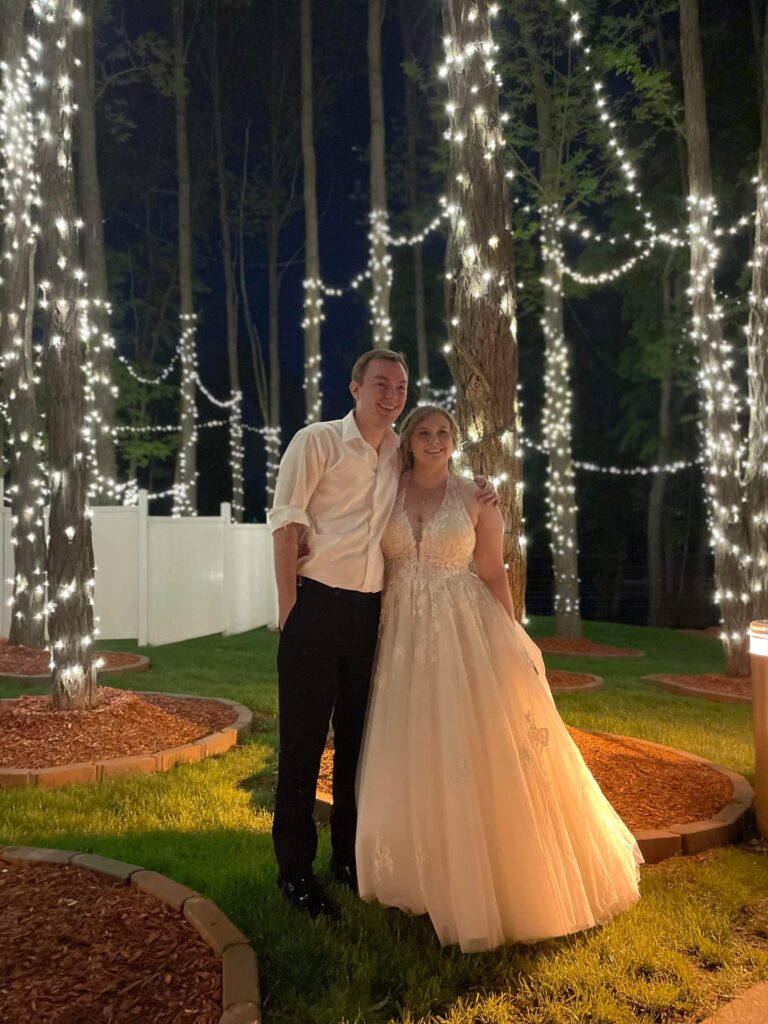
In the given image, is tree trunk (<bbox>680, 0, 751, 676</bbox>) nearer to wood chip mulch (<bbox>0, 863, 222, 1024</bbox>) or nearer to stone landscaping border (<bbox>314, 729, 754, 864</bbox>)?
stone landscaping border (<bbox>314, 729, 754, 864</bbox>)

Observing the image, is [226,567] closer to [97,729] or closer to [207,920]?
[97,729]

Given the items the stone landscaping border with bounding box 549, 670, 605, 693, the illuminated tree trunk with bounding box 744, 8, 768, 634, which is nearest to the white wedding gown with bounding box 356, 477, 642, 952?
the stone landscaping border with bounding box 549, 670, 605, 693

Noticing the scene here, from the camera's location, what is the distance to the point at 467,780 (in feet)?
9.27

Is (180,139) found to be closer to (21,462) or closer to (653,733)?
(21,462)

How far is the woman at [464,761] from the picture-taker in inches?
108

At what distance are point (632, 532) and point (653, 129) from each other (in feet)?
37.8

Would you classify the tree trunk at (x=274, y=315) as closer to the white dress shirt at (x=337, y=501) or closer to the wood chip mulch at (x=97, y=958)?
the white dress shirt at (x=337, y=501)

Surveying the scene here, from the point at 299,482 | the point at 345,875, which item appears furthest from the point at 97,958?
the point at 299,482

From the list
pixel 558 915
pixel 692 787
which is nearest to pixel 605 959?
pixel 558 915

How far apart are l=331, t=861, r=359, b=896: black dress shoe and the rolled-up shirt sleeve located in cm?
132

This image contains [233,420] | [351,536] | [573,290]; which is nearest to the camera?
[351,536]

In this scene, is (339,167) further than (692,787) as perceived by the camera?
Yes

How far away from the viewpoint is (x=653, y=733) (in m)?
6.29

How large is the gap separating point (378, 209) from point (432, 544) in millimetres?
10222
